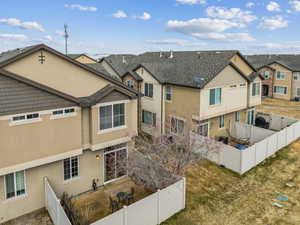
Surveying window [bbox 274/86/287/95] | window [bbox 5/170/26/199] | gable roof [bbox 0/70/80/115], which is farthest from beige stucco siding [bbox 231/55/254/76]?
window [bbox 274/86/287/95]

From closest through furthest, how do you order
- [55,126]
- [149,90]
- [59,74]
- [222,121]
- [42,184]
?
[55,126] < [42,184] < [59,74] < [222,121] < [149,90]

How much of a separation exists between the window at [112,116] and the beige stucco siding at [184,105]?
7.40 m

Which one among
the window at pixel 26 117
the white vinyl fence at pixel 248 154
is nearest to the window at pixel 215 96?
the white vinyl fence at pixel 248 154

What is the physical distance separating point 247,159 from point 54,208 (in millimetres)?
12762

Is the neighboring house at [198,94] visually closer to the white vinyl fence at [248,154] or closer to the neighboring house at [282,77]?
the white vinyl fence at [248,154]

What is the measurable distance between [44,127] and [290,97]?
4761cm

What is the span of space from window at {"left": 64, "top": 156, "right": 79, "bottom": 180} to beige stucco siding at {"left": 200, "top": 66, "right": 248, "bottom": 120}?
10.7 m

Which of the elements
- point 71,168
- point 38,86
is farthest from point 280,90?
point 38,86

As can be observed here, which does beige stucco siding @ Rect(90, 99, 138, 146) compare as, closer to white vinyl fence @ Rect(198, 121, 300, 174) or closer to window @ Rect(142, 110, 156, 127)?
white vinyl fence @ Rect(198, 121, 300, 174)

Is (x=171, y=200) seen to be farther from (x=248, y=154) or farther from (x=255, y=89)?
(x=255, y=89)

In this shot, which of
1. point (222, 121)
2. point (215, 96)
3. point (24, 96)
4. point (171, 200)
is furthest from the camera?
point (222, 121)

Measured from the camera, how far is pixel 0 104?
10.3 metres

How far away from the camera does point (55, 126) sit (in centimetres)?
1183

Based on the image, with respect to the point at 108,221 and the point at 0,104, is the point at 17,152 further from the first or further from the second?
the point at 108,221
